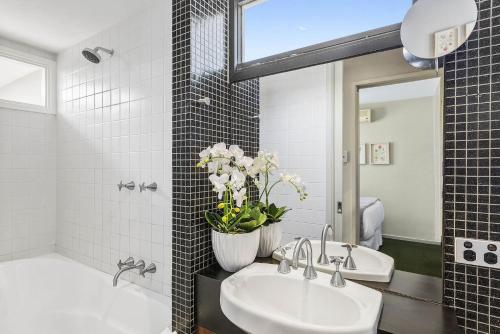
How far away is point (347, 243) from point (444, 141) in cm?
61

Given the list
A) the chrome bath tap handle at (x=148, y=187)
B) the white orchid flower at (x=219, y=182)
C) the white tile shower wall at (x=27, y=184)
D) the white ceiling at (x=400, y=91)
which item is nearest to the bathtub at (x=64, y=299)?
the white tile shower wall at (x=27, y=184)

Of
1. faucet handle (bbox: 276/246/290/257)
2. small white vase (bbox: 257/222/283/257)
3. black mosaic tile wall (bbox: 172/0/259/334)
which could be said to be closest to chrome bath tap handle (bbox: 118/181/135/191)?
black mosaic tile wall (bbox: 172/0/259/334)

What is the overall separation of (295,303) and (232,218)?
0.48 meters

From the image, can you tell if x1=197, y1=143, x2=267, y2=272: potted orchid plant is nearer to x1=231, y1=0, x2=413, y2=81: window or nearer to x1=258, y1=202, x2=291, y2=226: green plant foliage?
x1=258, y1=202, x2=291, y2=226: green plant foliage

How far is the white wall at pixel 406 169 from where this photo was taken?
1162 mm

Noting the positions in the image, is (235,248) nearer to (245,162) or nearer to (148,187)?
(245,162)

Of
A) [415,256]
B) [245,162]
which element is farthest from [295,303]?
[245,162]

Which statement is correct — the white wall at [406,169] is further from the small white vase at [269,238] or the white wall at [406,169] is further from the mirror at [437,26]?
the small white vase at [269,238]

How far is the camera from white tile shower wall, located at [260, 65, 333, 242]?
144cm

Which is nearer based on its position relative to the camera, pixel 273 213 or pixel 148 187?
pixel 273 213

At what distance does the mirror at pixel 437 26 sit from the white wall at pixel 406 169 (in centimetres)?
21

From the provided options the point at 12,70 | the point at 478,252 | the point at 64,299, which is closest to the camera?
the point at 478,252

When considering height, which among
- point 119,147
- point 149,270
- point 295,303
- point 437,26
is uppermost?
point 437,26

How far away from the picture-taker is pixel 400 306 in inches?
41.6
